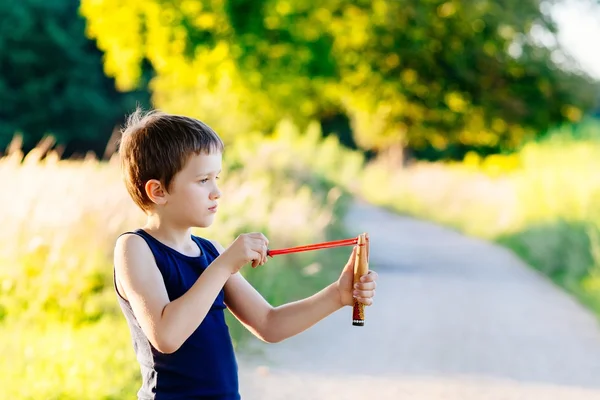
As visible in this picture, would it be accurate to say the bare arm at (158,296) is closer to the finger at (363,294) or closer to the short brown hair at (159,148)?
the short brown hair at (159,148)

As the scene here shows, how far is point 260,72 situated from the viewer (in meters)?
16.1

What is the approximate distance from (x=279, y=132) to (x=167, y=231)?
1753 cm

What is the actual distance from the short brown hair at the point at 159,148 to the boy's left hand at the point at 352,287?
1.65 ft

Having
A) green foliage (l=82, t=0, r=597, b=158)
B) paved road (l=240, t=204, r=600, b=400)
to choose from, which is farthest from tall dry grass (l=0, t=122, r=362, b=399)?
green foliage (l=82, t=0, r=597, b=158)

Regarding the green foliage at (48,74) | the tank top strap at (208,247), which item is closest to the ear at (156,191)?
the tank top strap at (208,247)

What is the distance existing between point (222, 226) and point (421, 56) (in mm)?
21388

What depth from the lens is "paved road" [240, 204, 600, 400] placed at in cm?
615

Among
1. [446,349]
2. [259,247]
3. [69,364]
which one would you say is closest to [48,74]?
[446,349]

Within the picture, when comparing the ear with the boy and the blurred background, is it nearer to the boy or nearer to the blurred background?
the boy

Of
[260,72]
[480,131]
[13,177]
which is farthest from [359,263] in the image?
[480,131]

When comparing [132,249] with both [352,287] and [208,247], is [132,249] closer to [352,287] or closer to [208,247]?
[208,247]

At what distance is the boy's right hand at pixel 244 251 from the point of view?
94.3 inches

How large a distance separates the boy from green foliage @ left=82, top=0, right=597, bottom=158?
1259 centimetres

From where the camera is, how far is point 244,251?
2400 millimetres
